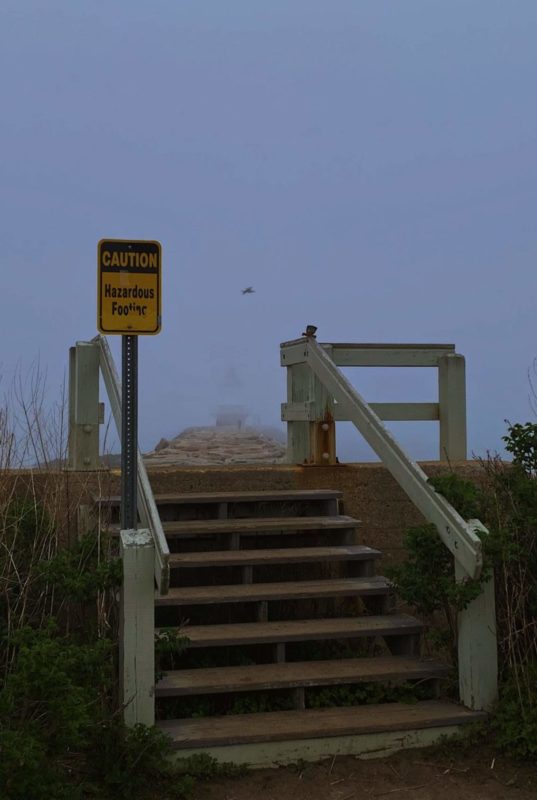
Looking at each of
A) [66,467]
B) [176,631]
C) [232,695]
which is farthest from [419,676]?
[66,467]

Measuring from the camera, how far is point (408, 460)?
17.3 ft

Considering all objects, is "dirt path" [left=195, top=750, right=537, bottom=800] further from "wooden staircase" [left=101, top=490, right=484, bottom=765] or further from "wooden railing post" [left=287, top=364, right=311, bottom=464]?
"wooden railing post" [left=287, top=364, right=311, bottom=464]

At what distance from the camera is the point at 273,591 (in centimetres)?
523

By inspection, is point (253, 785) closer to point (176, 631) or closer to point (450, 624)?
point (176, 631)

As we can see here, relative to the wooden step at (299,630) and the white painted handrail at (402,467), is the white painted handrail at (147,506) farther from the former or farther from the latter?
the white painted handrail at (402,467)

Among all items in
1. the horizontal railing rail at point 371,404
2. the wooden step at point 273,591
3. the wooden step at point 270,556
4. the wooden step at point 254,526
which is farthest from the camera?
the horizontal railing rail at point 371,404

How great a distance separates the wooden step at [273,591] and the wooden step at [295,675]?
0.40m

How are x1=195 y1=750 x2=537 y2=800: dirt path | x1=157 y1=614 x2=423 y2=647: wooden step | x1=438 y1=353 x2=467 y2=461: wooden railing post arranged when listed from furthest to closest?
x1=438 y1=353 x2=467 y2=461: wooden railing post → x1=157 y1=614 x2=423 y2=647: wooden step → x1=195 y1=750 x2=537 y2=800: dirt path

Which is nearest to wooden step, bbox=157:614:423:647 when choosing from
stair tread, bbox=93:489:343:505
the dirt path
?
the dirt path

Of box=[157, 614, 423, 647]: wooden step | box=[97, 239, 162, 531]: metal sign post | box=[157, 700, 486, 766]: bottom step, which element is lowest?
box=[157, 700, 486, 766]: bottom step

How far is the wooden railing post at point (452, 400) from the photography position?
7.18 m

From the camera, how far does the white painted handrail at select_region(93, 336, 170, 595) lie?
13.1 ft

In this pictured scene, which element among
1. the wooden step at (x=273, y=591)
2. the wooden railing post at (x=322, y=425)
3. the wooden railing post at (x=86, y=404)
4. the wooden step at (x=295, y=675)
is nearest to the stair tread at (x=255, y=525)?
the wooden step at (x=273, y=591)

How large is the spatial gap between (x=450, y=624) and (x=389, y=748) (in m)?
0.82
